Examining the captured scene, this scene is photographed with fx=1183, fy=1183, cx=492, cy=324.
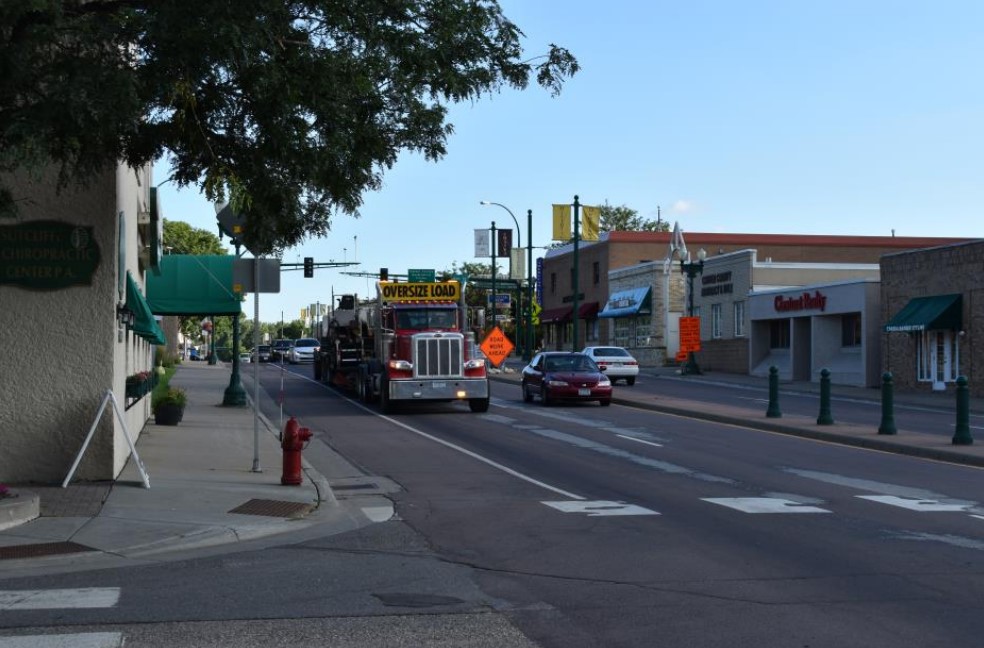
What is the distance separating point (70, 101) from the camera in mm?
10438

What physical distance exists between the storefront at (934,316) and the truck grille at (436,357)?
60.6 feet

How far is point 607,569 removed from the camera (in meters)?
9.57

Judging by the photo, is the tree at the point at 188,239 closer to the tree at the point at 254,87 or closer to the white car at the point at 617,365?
the white car at the point at 617,365

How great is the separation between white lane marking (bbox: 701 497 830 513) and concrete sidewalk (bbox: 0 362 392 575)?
154 inches

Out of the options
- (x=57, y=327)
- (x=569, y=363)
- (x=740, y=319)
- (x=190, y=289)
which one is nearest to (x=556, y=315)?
(x=740, y=319)

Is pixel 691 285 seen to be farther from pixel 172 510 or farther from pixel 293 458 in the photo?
pixel 172 510

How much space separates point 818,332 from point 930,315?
9172 millimetres

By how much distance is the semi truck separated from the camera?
1145 inches

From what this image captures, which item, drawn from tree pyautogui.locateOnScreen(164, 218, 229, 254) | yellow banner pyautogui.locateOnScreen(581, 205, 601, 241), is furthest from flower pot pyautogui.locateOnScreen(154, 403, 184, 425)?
tree pyautogui.locateOnScreen(164, 218, 229, 254)

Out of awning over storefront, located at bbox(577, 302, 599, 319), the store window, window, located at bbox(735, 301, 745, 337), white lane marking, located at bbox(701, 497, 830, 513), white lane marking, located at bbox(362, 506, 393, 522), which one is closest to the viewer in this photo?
white lane marking, located at bbox(362, 506, 393, 522)

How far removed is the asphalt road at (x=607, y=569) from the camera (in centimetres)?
751

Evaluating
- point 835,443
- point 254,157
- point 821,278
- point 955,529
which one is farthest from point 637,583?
point 821,278

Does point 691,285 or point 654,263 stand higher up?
point 654,263

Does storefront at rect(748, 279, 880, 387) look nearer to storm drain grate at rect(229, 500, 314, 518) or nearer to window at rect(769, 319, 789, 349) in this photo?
window at rect(769, 319, 789, 349)
